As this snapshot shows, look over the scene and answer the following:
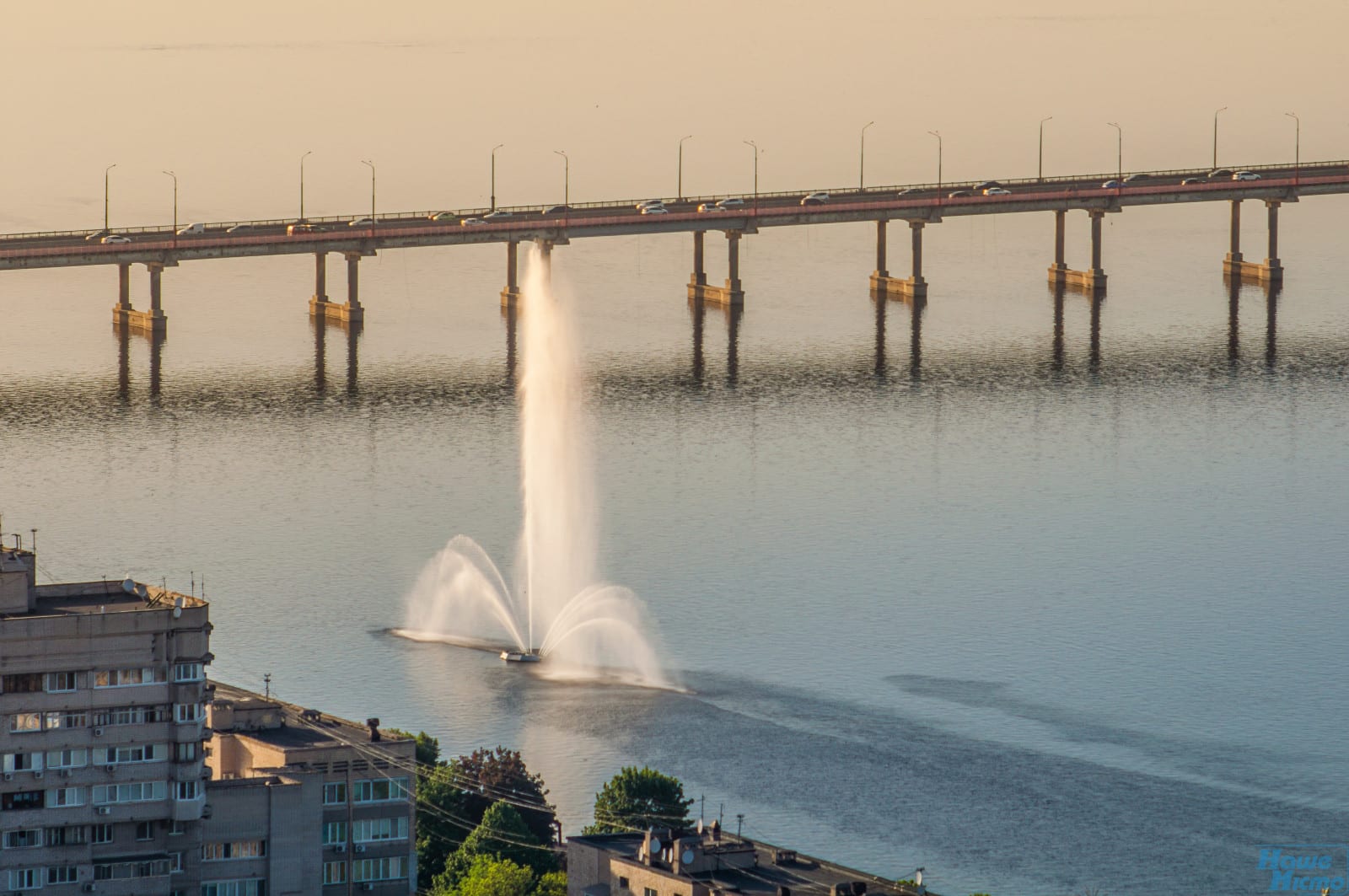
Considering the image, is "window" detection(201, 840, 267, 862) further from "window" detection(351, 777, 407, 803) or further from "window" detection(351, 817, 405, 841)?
"window" detection(351, 777, 407, 803)

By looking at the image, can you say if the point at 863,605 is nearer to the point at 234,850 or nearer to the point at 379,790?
the point at 379,790

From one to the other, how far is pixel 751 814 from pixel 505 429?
274ft

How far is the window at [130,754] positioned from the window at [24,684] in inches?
95.9

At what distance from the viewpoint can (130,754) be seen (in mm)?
87688

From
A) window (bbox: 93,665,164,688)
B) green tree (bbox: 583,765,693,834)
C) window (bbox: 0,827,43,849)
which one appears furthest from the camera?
green tree (bbox: 583,765,693,834)

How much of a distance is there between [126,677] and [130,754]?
7.20ft

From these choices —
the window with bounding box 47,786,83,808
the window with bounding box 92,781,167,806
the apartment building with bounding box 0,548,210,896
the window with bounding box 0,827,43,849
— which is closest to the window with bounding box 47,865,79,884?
the apartment building with bounding box 0,548,210,896

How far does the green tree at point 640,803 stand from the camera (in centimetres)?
10531

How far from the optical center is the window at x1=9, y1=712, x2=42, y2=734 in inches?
3425

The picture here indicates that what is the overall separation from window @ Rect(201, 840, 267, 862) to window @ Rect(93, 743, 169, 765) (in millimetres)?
3408

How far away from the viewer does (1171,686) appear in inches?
5236

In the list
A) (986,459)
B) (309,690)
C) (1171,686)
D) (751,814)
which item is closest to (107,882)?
(751,814)

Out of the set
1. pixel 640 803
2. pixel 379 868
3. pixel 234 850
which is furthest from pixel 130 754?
pixel 640 803

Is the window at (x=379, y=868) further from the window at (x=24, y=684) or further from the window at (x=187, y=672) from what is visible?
the window at (x=24, y=684)
